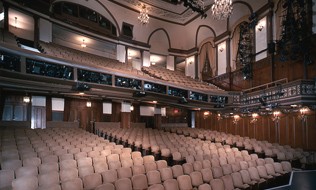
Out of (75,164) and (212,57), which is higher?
(212,57)

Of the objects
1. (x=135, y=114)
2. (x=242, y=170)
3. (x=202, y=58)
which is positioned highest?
(x=202, y=58)

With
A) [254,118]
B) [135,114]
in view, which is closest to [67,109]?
[135,114]

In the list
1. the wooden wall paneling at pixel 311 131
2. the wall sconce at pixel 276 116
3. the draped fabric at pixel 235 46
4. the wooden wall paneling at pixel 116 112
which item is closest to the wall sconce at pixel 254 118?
the wall sconce at pixel 276 116

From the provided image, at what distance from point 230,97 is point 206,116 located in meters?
2.38

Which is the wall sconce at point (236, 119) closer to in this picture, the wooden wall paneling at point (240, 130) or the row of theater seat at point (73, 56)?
the wooden wall paneling at point (240, 130)

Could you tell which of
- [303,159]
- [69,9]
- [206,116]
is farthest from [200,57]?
[303,159]

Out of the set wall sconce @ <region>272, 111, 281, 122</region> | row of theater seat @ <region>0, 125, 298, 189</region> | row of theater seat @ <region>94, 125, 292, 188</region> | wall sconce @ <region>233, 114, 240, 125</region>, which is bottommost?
row of theater seat @ <region>94, 125, 292, 188</region>

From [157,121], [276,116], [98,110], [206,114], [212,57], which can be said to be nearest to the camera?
[276,116]

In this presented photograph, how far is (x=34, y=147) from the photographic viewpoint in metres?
5.24

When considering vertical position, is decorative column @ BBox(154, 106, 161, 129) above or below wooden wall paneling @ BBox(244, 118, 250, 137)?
above

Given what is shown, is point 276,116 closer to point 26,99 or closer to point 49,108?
point 49,108

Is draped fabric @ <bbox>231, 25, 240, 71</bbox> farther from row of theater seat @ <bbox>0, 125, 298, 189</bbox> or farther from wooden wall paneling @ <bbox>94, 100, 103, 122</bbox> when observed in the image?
wooden wall paneling @ <bbox>94, 100, 103, 122</bbox>

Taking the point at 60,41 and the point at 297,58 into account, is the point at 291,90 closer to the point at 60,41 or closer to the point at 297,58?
the point at 297,58

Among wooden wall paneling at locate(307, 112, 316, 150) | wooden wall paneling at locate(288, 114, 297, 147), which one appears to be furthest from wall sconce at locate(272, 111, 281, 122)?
wooden wall paneling at locate(307, 112, 316, 150)
